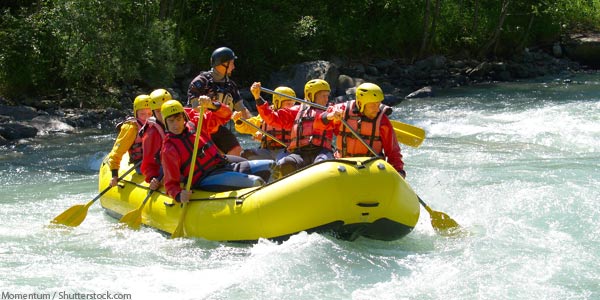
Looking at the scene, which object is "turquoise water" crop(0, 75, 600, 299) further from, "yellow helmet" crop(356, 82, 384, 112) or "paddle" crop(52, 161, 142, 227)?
"yellow helmet" crop(356, 82, 384, 112)

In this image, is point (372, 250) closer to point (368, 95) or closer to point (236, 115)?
point (368, 95)

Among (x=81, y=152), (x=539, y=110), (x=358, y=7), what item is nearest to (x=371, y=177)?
(x=81, y=152)

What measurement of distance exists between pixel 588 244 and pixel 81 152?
24.6 feet

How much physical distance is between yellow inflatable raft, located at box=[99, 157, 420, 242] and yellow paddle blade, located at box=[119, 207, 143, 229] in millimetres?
708

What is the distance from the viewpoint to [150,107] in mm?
6730

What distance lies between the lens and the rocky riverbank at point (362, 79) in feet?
43.2

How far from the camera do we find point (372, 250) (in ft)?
19.1

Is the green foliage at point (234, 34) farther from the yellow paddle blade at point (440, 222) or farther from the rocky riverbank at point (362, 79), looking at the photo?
the yellow paddle blade at point (440, 222)

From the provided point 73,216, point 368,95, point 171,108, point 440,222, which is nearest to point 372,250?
point 440,222

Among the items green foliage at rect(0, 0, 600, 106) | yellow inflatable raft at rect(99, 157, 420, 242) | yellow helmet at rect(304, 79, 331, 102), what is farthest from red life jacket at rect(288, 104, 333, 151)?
green foliage at rect(0, 0, 600, 106)

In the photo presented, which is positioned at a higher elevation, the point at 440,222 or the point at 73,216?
the point at 440,222

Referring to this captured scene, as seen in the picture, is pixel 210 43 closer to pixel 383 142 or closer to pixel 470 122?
pixel 470 122

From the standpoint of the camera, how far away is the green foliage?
556 inches

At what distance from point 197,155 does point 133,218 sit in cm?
79
